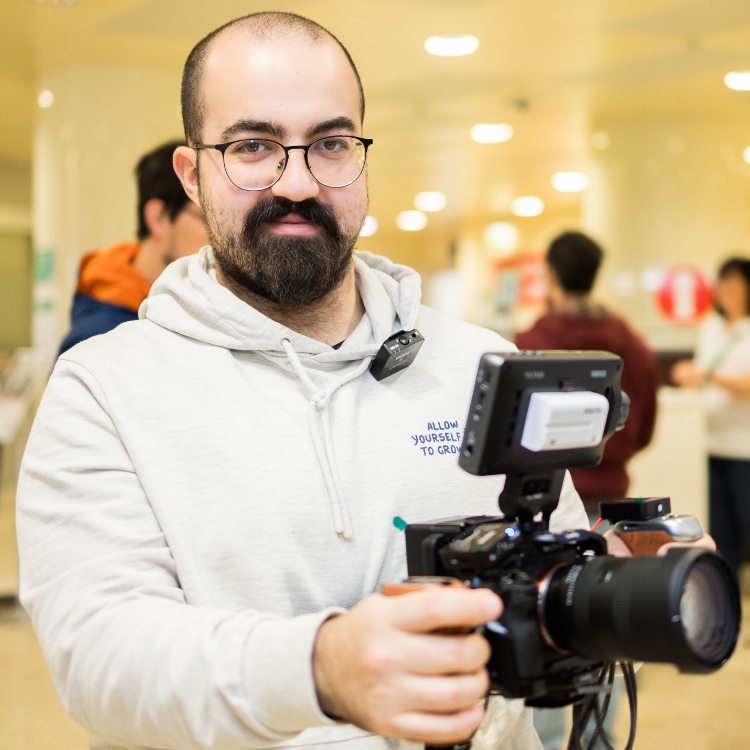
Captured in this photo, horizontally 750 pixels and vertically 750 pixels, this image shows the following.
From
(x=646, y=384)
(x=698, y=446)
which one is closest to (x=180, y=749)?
(x=646, y=384)

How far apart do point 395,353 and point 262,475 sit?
230mm

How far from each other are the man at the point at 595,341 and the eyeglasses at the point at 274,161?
66.5 inches

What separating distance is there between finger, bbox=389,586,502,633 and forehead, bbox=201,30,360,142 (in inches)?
22.9

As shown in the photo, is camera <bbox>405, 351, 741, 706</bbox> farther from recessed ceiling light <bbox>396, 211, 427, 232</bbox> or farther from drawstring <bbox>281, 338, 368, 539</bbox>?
recessed ceiling light <bbox>396, 211, 427, 232</bbox>

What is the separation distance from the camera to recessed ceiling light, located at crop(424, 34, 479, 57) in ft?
15.1

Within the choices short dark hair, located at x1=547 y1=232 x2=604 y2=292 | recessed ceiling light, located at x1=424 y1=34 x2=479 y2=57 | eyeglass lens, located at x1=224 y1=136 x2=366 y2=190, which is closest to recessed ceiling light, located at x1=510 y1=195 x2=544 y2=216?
recessed ceiling light, located at x1=424 y1=34 x2=479 y2=57

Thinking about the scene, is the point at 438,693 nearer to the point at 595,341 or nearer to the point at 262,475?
the point at 262,475

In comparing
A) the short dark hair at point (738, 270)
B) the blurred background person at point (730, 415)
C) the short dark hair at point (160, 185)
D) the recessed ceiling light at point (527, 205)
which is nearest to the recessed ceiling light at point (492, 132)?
the short dark hair at point (738, 270)

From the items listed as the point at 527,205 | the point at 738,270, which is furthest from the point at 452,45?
the point at 527,205

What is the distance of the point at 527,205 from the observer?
11.7 metres

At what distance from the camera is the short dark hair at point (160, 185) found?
84.0 inches

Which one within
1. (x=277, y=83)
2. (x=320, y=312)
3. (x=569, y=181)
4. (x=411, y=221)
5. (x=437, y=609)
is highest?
(x=411, y=221)

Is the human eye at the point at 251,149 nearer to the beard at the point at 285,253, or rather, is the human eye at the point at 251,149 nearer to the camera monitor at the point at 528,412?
the beard at the point at 285,253

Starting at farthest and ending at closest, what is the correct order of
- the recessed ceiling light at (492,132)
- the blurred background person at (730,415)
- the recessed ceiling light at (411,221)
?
1. the recessed ceiling light at (411,221)
2. the recessed ceiling light at (492,132)
3. the blurred background person at (730,415)
